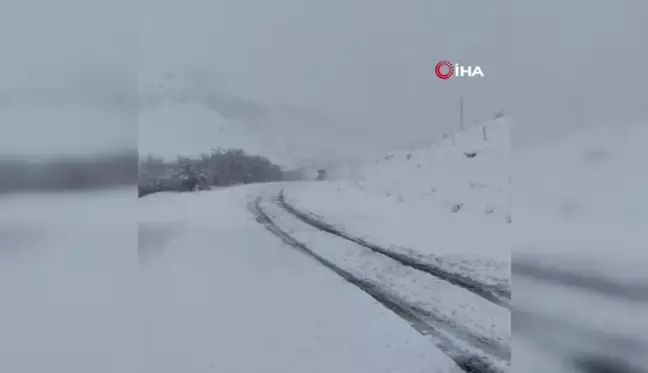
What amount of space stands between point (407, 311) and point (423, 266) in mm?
232

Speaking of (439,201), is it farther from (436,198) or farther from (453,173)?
(453,173)

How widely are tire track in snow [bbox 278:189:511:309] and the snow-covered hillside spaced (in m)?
0.26

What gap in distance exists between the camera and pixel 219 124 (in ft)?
7.71

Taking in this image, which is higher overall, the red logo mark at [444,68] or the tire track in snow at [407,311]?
the red logo mark at [444,68]

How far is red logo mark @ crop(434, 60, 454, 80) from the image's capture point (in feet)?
7.68

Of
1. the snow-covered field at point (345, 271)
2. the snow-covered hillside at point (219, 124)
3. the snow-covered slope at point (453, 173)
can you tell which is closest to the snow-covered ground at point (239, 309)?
the snow-covered field at point (345, 271)

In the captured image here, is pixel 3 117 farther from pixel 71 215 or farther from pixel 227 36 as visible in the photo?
pixel 227 36

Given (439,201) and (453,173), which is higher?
(453,173)

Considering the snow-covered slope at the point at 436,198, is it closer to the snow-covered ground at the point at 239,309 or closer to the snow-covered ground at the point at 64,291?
the snow-covered ground at the point at 239,309

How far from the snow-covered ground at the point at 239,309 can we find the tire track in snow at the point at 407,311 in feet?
0.14

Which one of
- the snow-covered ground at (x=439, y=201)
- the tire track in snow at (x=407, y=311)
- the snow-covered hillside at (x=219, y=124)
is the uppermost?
the snow-covered hillside at (x=219, y=124)

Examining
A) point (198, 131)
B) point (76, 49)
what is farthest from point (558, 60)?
point (76, 49)

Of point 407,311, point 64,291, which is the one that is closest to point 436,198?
point 407,311

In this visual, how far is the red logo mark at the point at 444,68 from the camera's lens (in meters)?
2.34
